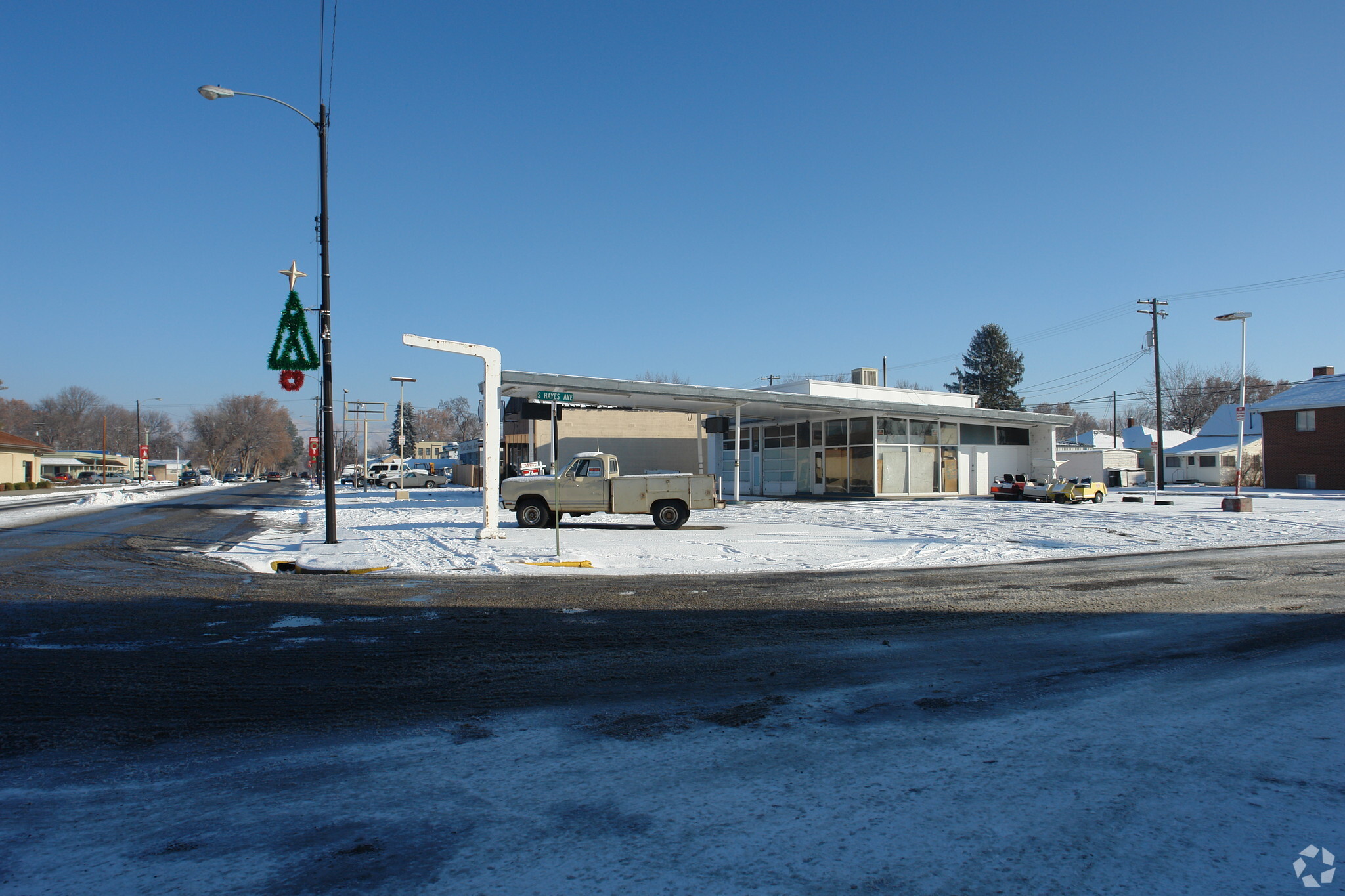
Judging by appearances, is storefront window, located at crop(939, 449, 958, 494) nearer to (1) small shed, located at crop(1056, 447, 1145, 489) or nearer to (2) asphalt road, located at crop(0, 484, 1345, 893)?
(1) small shed, located at crop(1056, 447, 1145, 489)

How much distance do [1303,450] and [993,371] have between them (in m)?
28.9

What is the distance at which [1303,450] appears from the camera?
44.4 metres

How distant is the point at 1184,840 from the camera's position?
3.25m

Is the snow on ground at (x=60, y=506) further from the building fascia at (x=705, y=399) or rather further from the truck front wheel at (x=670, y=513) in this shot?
the truck front wheel at (x=670, y=513)

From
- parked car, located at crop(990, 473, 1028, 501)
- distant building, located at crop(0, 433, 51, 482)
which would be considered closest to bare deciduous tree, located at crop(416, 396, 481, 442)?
distant building, located at crop(0, 433, 51, 482)

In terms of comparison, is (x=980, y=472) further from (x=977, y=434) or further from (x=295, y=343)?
(x=295, y=343)

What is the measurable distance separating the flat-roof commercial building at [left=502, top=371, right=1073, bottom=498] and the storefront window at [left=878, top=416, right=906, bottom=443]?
0.04m

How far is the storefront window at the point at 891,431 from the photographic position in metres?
34.5

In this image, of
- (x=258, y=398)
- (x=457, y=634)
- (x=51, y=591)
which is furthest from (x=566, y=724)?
(x=258, y=398)

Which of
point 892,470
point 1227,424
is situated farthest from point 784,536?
point 1227,424

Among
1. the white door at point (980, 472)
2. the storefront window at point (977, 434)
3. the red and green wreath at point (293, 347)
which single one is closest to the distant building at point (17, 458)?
the red and green wreath at point (293, 347)

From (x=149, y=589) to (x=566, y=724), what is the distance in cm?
816

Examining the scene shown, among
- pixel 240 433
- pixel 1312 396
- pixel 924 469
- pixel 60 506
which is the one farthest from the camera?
pixel 240 433

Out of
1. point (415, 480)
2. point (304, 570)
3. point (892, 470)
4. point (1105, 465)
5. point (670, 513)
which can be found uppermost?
point (1105, 465)
